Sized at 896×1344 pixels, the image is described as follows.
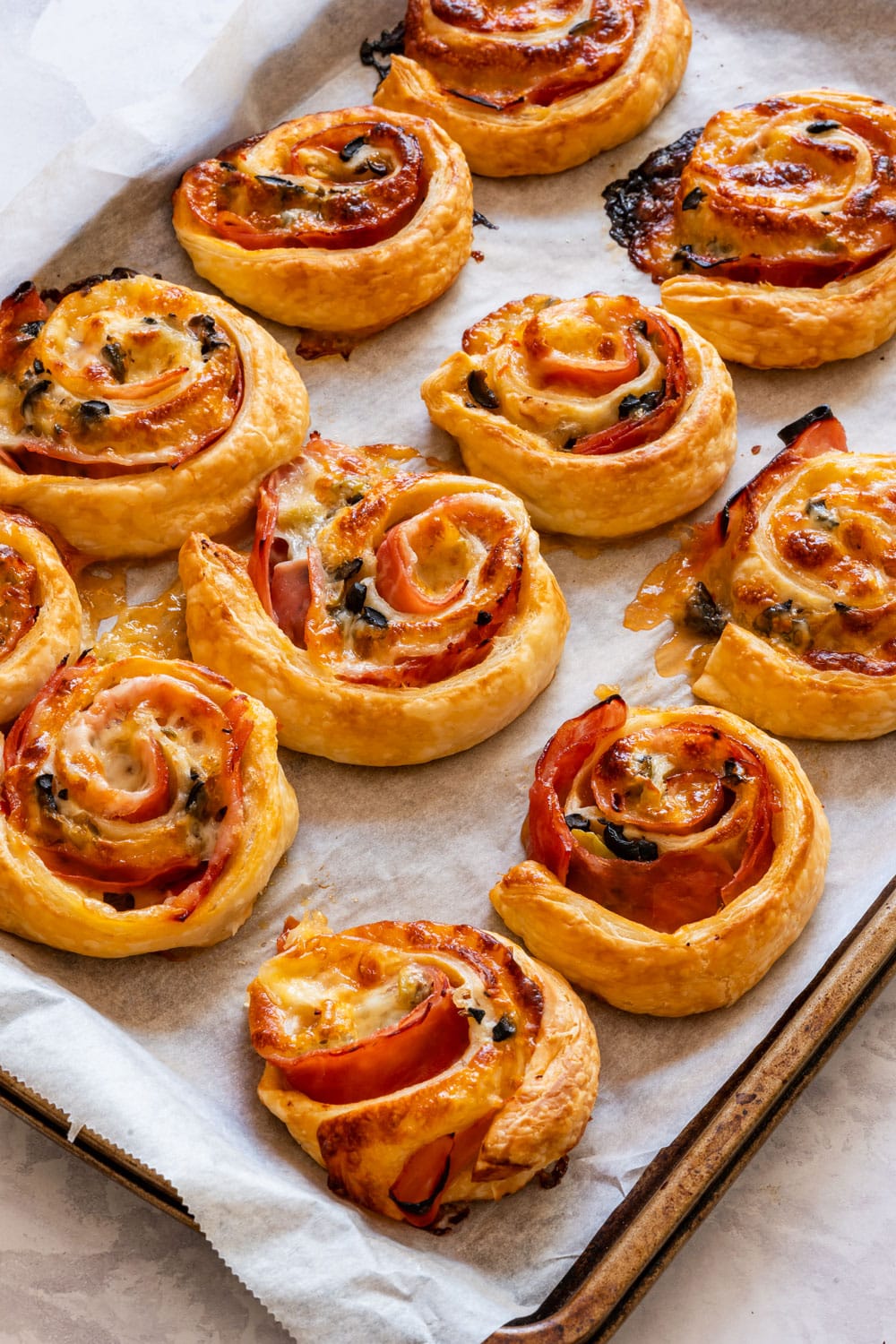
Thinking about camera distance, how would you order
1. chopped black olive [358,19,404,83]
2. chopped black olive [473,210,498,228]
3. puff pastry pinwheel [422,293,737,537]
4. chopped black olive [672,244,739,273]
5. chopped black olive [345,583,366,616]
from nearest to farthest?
chopped black olive [345,583,366,616] → puff pastry pinwheel [422,293,737,537] → chopped black olive [672,244,739,273] → chopped black olive [473,210,498,228] → chopped black olive [358,19,404,83]

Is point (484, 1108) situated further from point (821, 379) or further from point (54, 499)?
point (821, 379)

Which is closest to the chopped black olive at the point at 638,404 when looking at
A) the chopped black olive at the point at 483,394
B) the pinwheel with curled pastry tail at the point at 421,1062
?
the chopped black olive at the point at 483,394

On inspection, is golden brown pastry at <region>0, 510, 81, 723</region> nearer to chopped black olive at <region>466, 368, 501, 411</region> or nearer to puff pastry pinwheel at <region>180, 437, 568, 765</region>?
puff pastry pinwheel at <region>180, 437, 568, 765</region>

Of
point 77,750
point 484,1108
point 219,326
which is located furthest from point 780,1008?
point 219,326

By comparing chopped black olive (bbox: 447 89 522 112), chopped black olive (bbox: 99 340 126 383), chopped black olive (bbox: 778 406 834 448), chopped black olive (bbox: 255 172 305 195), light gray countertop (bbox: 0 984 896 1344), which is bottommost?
light gray countertop (bbox: 0 984 896 1344)

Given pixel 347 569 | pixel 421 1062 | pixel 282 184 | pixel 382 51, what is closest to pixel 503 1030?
pixel 421 1062

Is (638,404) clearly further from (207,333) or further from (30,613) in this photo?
(30,613)

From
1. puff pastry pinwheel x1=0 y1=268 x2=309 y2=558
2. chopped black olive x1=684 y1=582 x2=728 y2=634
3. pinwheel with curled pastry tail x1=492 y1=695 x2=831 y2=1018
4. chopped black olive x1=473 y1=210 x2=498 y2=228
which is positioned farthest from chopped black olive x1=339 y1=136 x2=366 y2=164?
pinwheel with curled pastry tail x1=492 y1=695 x2=831 y2=1018
